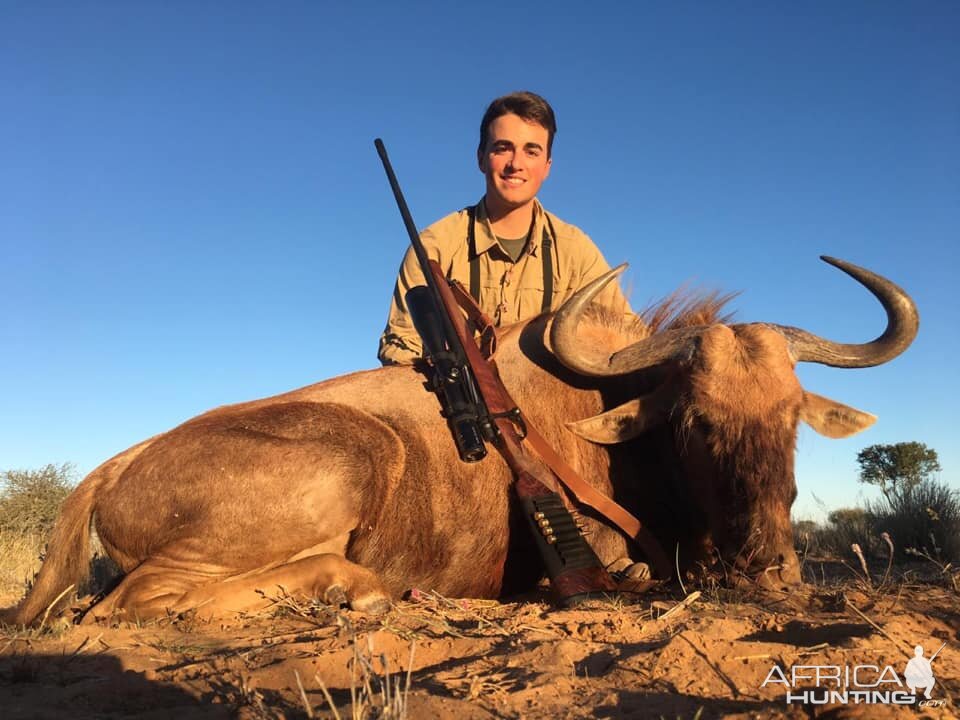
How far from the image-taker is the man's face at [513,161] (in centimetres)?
639

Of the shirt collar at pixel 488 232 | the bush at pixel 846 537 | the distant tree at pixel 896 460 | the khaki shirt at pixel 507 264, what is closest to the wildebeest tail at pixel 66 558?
the khaki shirt at pixel 507 264

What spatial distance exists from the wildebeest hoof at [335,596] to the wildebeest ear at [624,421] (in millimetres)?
1663

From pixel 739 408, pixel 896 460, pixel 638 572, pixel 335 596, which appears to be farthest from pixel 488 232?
pixel 896 460

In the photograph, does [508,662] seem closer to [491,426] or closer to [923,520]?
[491,426]

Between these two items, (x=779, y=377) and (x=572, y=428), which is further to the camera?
(x=572, y=428)

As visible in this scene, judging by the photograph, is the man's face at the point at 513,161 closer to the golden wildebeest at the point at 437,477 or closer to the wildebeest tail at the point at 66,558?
the golden wildebeest at the point at 437,477

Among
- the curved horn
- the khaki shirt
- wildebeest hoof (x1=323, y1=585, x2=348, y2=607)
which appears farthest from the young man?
wildebeest hoof (x1=323, y1=585, x2=348, y2=607)

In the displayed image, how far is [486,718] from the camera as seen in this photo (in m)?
2.03

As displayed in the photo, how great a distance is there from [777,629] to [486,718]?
127 centimetres

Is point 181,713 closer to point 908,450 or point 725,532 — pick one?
point 725,532

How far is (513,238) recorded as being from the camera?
657 centimetres

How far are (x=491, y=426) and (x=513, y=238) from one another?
8.15ft

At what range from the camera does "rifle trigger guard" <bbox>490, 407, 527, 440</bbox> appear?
14.9 ft

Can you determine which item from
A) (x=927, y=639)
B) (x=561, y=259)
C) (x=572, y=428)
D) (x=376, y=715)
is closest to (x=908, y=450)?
(x=561, y=259)
